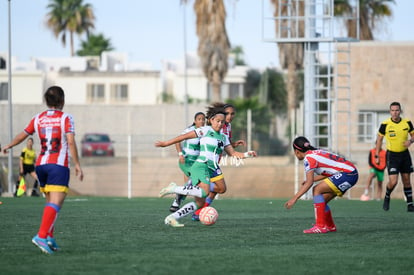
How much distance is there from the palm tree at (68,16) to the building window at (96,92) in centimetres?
1956

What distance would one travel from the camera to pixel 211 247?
9.77 meters

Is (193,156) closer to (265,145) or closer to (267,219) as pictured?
(267,219)

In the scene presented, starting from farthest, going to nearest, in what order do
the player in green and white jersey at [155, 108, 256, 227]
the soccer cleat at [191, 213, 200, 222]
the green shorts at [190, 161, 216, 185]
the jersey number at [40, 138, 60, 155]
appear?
the soccer cleat at [191, 213, 200, 222], the green shorts at [190, 161, 216, 185], the player in green and white jersey at [155, 108, 256, 227], the jersey number at [40, 138, 60, 155]

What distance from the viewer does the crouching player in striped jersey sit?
1160 centimetres

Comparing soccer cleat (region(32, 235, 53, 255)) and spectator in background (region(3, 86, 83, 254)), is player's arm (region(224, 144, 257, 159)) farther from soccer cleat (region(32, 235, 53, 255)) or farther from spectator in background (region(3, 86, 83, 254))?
soccer cleat (region(32, 235, 53, 255))

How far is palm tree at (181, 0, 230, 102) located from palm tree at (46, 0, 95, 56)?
46002mm

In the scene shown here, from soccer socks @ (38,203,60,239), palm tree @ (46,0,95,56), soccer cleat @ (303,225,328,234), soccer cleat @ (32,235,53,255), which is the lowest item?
soccer cleat @ (303,225,328,234)

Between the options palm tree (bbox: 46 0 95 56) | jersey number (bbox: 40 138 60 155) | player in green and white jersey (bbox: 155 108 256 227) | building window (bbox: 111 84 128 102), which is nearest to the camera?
jersey number (bbox: 40 138 60 155)

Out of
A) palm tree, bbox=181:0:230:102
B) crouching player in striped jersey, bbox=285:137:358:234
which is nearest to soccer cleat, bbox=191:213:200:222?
crouching player in striped jersey, bbox=285:137:358:234

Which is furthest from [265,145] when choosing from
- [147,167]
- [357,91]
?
[147,167]

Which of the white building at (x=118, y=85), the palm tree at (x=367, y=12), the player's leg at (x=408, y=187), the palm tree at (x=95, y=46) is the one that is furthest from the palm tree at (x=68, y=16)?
the player's leg at (x=408, y=187)

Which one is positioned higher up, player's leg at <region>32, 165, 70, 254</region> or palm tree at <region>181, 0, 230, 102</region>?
palm tree at <region>181, 0, 230, 102</region>

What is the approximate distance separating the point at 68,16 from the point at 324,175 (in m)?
80.0

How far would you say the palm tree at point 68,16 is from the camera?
8900 cm
